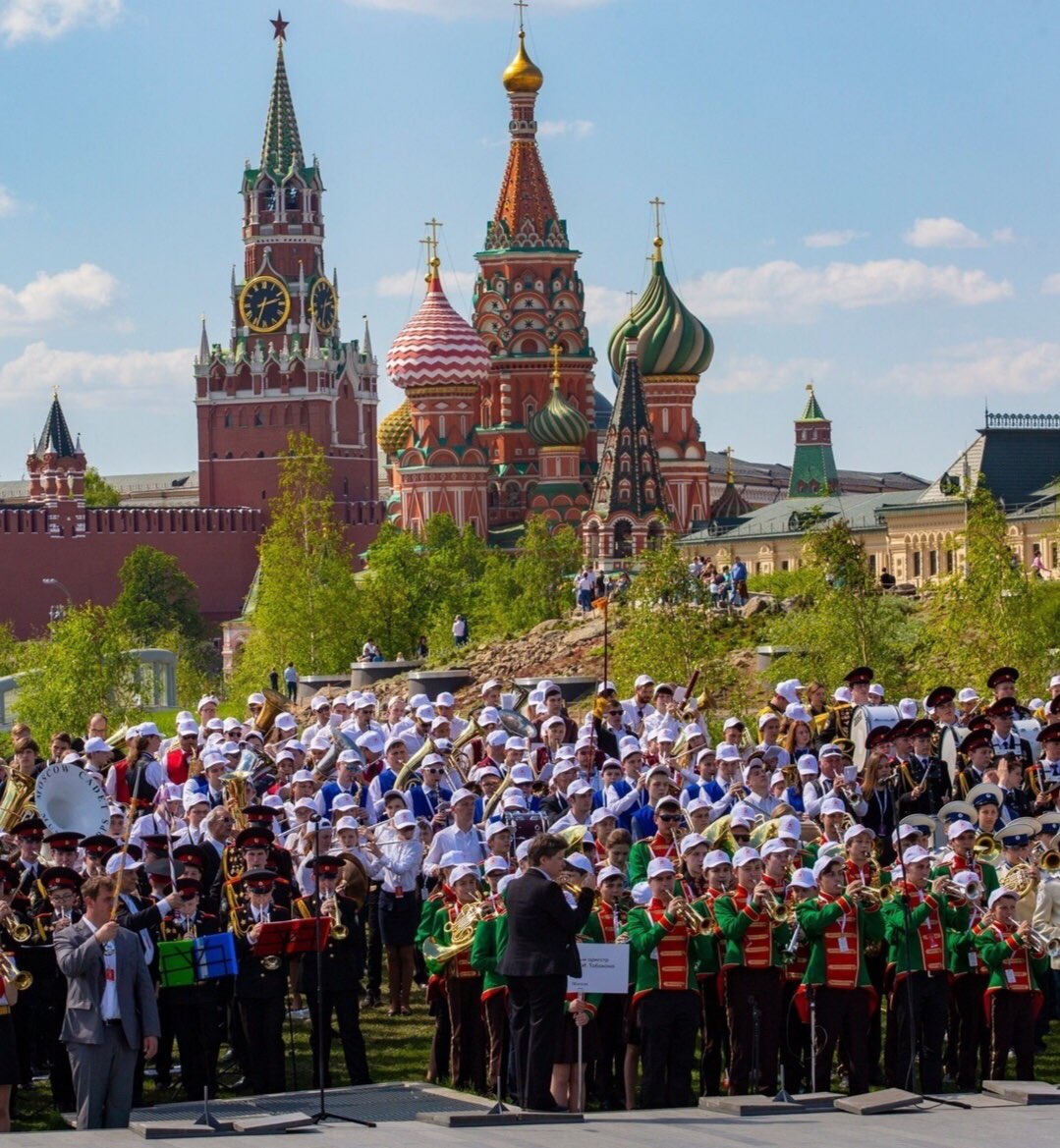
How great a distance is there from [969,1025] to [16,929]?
464 centimetres

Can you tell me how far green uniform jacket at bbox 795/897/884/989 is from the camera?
12992 mm

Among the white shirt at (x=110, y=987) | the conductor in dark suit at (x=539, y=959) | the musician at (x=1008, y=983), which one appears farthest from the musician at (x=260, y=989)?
the musician at (x=1008, y=983)

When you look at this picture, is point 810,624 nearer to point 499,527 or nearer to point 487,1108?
point 487,1108

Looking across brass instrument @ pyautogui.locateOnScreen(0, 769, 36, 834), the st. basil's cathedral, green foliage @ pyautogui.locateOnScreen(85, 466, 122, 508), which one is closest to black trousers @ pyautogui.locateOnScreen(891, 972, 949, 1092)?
brass instrument @ pyautogui.locateOnScreen(0, 769, 36, 834)

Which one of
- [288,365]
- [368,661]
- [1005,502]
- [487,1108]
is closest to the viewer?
[487,1108]

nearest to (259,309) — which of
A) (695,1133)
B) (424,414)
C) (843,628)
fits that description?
(424,414)

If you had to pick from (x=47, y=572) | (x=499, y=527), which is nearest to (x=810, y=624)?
(x=499, y=527)

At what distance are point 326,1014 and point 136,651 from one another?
4393 centimetres

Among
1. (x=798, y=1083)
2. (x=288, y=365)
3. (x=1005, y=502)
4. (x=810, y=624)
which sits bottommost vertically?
(x=798, y=1083)

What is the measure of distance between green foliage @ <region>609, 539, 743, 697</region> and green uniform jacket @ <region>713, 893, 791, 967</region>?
23.8 meters

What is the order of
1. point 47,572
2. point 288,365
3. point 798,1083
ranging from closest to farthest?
point 798,1083 → point 47,572 → point 288,365

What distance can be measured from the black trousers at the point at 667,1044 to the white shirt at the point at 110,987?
8.10 ft

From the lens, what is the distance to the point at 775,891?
1306 cm

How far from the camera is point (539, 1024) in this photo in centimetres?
1229
